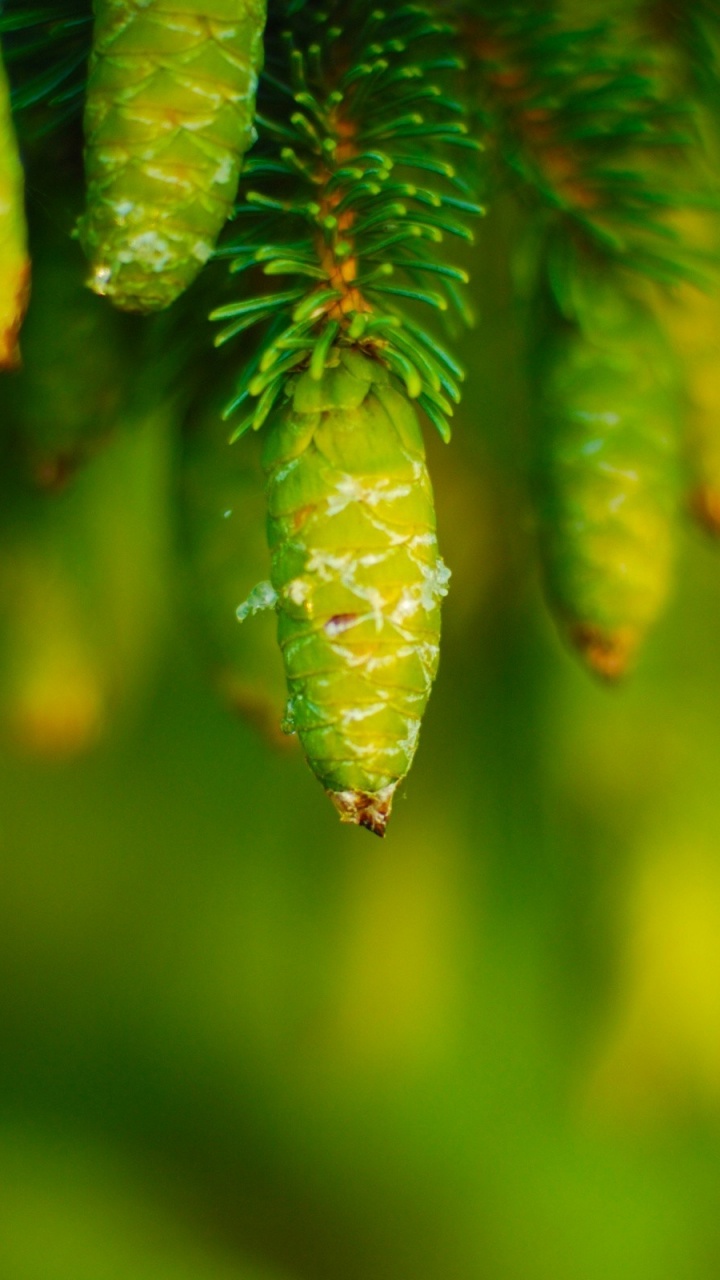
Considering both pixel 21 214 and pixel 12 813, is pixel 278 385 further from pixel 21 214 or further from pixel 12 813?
pixel 12 813

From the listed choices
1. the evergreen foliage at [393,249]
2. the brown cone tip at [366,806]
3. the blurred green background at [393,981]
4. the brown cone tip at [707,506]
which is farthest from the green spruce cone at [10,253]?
the blurred green background at [393,981]

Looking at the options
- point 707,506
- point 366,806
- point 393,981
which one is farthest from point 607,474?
point 393,981

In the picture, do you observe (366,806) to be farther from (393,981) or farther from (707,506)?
(393,981)

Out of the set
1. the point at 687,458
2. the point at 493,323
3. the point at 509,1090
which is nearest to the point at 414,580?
the point at 687,458

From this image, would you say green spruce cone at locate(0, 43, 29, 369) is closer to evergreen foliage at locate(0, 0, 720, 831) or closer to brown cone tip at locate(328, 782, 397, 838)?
evergreen foliage at locate(0, 0, 720, 831)

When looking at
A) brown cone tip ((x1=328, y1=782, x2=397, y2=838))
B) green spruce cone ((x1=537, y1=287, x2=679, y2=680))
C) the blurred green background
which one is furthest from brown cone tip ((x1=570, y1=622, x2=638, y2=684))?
the blurred green background

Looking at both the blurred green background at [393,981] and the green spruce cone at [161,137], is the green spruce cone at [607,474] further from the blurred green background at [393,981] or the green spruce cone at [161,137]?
the blurred green background at [393,981]
